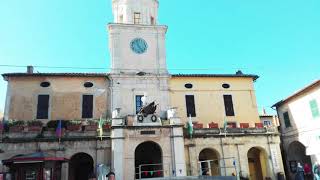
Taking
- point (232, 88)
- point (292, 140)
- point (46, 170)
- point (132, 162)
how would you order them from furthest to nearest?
point (232, 88)
point (292, 140)
point (132, 162)
point (46, 170)

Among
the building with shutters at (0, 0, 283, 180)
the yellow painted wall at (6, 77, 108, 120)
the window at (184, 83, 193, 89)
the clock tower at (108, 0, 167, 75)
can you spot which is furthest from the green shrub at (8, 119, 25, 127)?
the window at (184, 83, 193, 89)

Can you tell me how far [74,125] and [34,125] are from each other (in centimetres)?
347

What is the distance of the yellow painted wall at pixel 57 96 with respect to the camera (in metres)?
26.1

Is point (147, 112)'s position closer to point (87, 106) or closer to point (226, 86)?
point (87, 106)

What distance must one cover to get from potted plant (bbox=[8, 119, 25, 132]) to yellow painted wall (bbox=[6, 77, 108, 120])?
Result: 1.06 meters

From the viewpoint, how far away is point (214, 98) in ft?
98.5

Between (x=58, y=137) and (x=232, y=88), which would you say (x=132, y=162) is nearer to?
(x=58, y=137)

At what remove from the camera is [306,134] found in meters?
26.3

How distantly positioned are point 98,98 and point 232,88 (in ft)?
46.0

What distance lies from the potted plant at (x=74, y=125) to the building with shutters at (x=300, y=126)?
20085 mm

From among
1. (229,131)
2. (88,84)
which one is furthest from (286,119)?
(88,84)

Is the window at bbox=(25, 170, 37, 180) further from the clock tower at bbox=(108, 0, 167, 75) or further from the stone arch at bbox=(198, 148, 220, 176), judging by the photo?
the stone arch at bbox=(198, 148, 220, 176)

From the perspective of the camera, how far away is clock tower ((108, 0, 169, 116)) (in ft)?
89.5

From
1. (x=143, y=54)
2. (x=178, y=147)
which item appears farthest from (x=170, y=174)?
(x=143, y=54)
